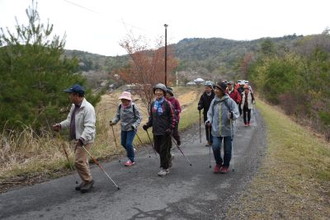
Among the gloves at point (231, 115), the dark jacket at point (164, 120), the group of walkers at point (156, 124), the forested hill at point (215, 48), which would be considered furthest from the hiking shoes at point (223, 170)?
the forested hill at point (215, 48)

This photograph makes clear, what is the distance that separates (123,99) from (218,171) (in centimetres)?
270

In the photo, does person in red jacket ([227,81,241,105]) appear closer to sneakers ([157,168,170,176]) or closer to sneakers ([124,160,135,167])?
sneakers ([124,160,135,167])

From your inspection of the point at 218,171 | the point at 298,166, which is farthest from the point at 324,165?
the point at 218,171

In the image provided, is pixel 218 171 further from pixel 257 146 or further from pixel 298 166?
pixel 257 146

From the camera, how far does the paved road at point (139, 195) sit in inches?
211

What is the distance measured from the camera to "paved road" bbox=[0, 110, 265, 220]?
536 cm

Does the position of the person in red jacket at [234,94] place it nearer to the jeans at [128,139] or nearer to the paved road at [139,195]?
the paved road at [139,195]

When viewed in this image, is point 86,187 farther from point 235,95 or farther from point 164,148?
point 235,95

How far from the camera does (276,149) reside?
10.7 m

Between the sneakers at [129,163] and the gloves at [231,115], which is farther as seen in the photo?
the sneakers at [129,163]

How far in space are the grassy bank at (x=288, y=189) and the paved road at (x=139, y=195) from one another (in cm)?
29

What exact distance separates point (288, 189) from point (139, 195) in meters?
2.85

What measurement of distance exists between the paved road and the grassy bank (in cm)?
29

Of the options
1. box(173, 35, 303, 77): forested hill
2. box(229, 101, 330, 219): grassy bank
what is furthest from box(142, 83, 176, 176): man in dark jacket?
box(173, 35, 303, 77): forested hill
